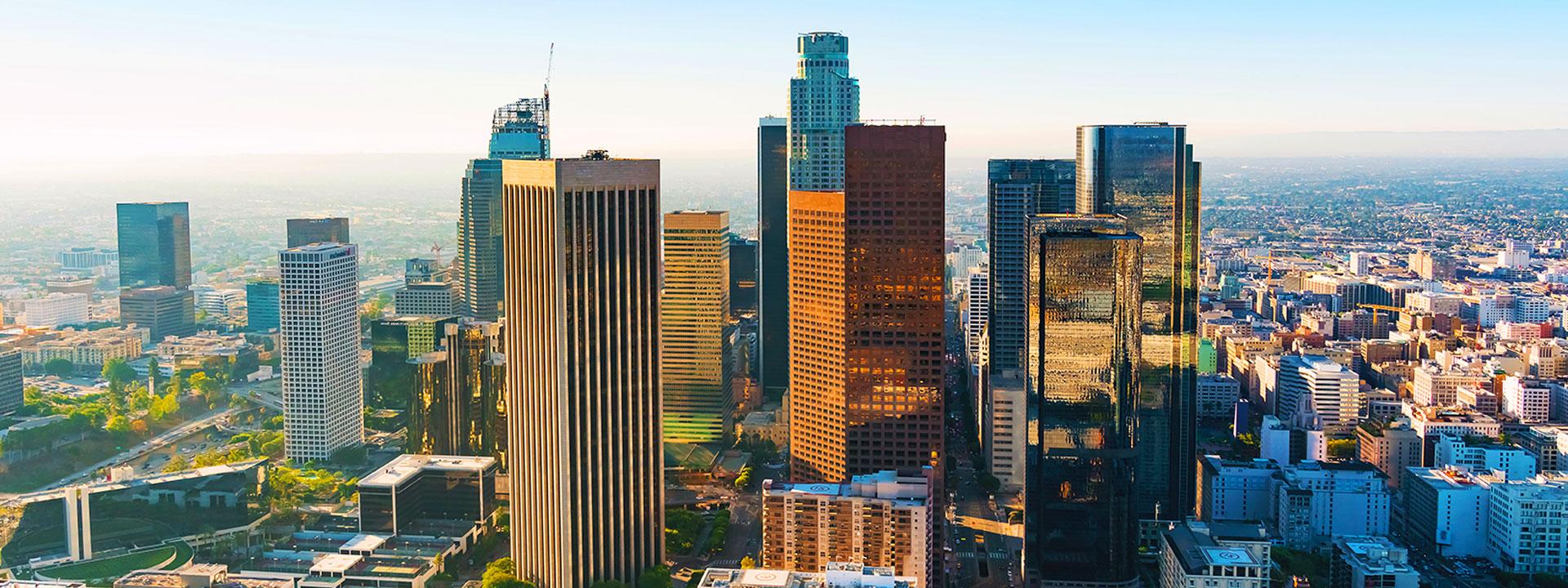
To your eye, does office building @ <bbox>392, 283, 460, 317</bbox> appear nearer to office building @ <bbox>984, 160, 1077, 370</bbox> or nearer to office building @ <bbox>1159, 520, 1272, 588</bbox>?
office building @ <bbox>984, 160, 1077, 370</bbox>

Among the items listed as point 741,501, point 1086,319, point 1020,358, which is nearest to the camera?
point 1086,319

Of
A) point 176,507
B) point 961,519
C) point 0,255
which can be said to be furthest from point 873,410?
point 0,255

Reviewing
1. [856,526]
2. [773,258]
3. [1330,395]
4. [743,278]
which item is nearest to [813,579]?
[856,526]

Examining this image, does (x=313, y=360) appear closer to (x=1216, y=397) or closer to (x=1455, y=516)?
(x=1216, y=397)

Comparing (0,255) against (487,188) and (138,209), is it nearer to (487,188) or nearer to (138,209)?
(138,209)

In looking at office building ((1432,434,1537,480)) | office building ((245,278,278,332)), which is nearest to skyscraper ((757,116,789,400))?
office building ((245,278,278,332))

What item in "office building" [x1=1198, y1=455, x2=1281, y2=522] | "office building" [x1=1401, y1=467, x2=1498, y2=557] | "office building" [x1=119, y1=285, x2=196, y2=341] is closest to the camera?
"office building" [x1=1401, y1=467, x2=1498, y2=557]

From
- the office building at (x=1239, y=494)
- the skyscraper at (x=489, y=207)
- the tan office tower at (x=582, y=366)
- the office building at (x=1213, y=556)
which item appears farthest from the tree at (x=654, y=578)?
the skyscraper at (x=489, y=207)
